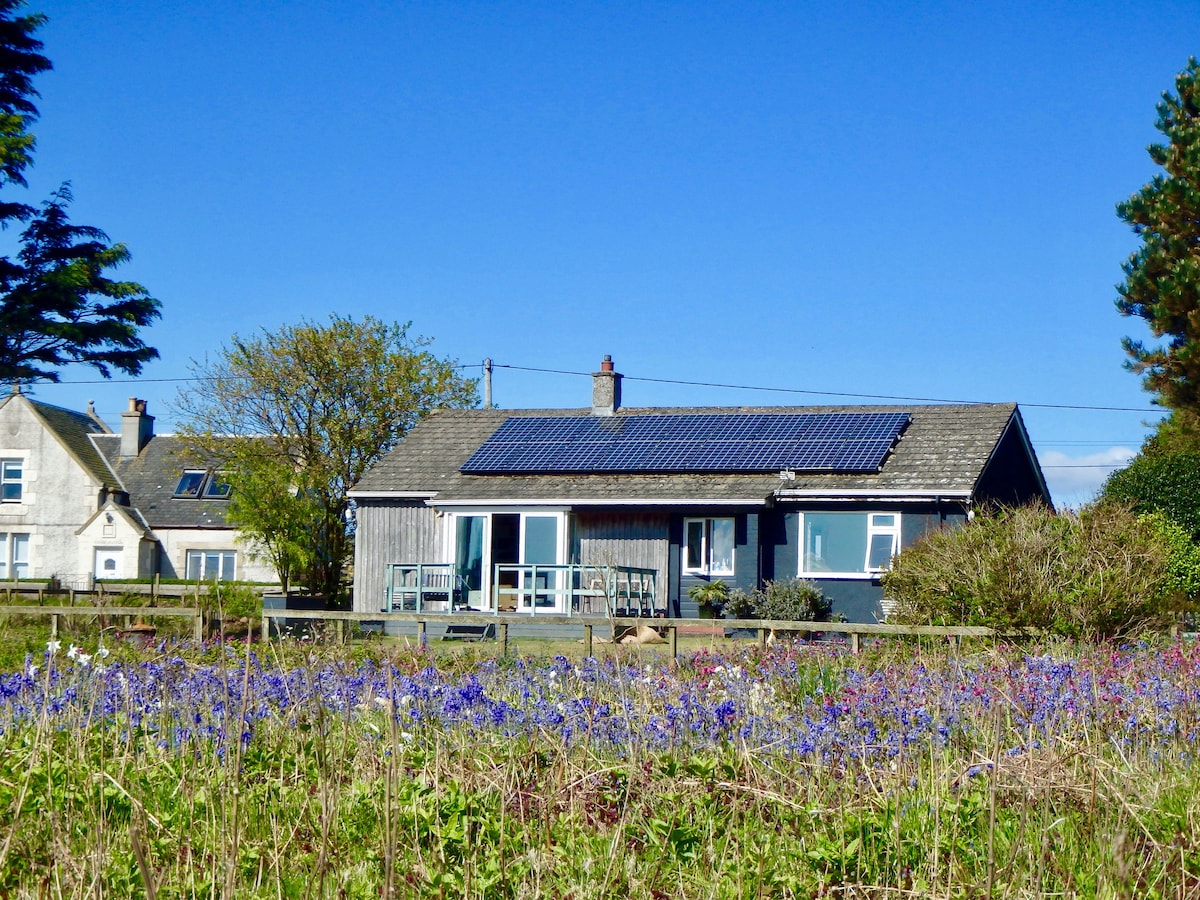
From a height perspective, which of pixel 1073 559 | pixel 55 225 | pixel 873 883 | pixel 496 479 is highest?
pixel 55 225

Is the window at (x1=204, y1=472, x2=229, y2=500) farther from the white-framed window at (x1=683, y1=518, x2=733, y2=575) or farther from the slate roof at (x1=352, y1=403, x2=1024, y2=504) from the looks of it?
the white-framed window at (x1=683, y1=518, x2=733, y2=575)

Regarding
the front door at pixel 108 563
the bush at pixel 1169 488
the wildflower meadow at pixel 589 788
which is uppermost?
the bush at pixel 1169 488

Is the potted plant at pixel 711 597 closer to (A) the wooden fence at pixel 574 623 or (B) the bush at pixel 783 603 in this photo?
(B) the bush at pixel 783 603

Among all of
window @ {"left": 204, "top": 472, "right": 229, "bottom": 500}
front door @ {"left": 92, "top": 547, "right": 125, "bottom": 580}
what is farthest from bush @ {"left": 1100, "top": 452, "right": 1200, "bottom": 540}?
front door @ {"left": 92, "top": 547, "right": 125, "bottom": 580}

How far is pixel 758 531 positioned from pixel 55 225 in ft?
46.6

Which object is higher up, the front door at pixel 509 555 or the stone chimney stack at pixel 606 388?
the stone chimney stack at pixel 606 388

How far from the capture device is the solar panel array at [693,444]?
26953 millimetres

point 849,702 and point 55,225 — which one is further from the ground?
point 55,225

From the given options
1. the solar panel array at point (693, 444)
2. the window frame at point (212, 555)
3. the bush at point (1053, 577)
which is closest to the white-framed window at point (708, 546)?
the solar panel array at point (693, 444)

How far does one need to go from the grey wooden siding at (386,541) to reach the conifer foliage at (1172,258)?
15.9 meters

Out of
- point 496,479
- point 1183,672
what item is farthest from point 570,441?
point 1183,672

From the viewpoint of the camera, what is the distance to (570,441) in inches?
1172

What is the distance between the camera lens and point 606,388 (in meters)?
32.0

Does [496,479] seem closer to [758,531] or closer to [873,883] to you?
Answer: [758,531]
